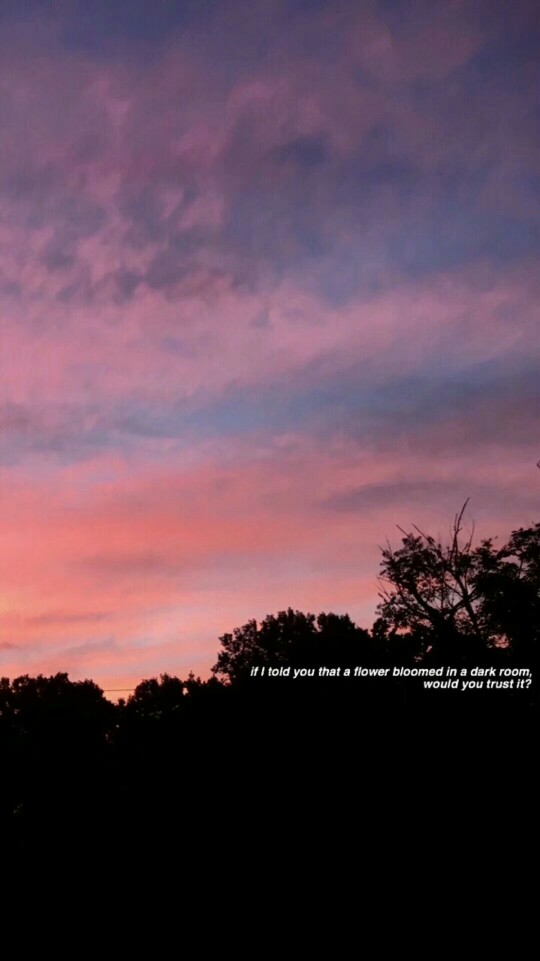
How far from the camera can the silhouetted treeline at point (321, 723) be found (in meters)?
21.5

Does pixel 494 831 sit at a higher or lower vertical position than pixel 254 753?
lower

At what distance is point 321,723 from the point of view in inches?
900

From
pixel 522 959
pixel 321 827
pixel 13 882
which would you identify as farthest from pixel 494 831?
pixel 13 882

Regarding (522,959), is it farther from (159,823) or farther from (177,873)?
(159,823)

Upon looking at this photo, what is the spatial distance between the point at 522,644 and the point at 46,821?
26498 millimetres

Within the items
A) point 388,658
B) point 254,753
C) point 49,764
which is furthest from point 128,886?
point 49,764

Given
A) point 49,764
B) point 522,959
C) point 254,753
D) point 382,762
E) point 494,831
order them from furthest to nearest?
1. point 49,764
2. point 254,753
3. point 382,762
4. point 494,831
5. point 522,959

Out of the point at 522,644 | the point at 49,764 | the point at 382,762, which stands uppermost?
the point at 522,644

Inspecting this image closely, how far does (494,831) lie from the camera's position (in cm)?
1819

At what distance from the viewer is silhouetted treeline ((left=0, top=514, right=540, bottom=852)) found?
21500 millimetres

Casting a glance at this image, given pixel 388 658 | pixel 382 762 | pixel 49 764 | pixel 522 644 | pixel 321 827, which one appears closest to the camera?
pixel 321 827

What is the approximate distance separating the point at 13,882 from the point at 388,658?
17.3 metres

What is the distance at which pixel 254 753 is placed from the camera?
2269 cm

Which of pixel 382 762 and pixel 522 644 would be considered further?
pixel 522 644
